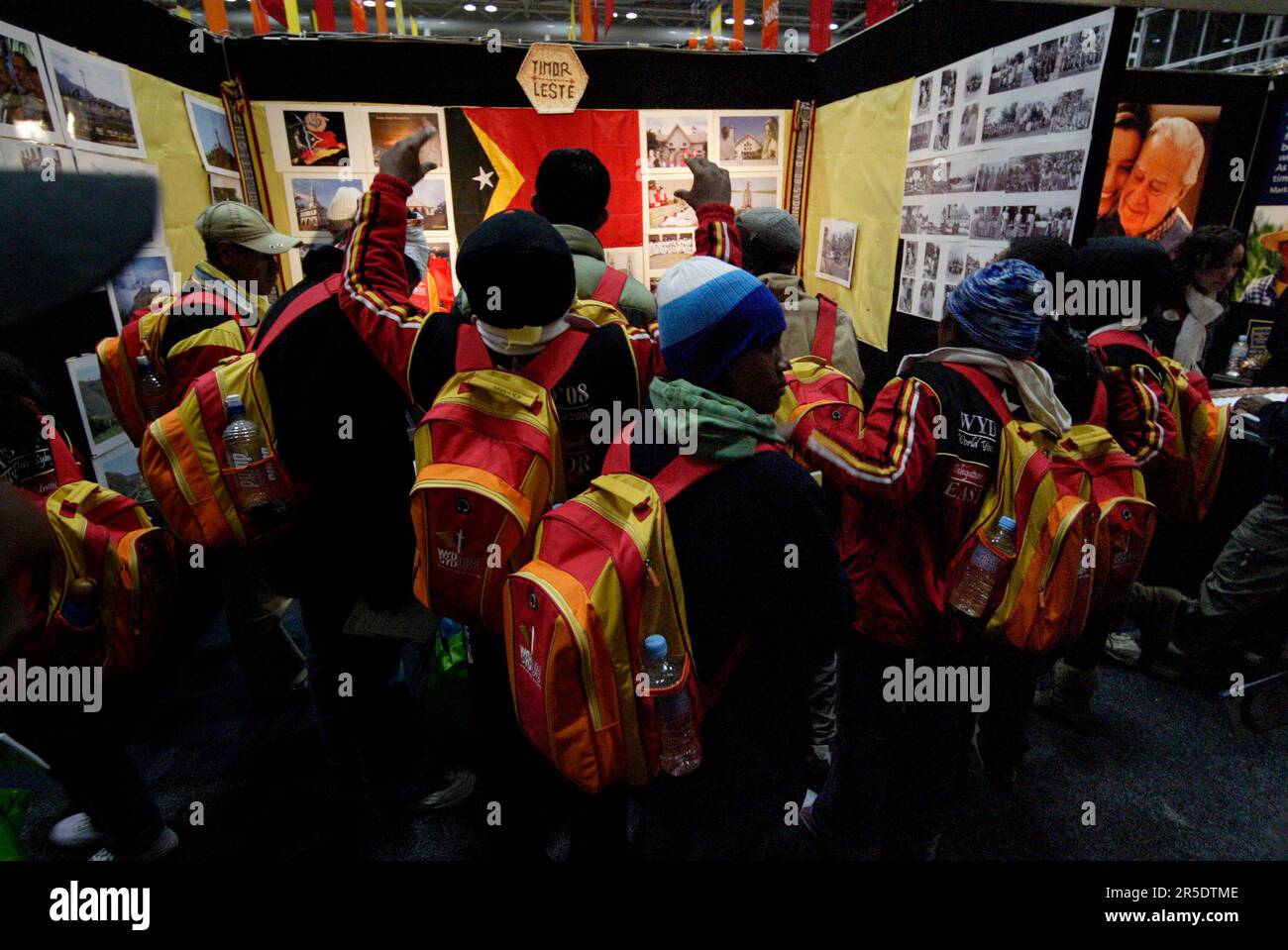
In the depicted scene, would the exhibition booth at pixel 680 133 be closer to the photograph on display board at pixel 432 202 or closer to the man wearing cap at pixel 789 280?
the photograph on display board at pixel 432 202

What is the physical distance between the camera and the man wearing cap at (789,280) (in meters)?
2.23

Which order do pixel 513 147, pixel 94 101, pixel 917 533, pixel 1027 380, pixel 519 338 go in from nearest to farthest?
pixel 519 338 → pixel 1027 380 → pixel 917 533 → pixel 94 101 → pixel 513 147

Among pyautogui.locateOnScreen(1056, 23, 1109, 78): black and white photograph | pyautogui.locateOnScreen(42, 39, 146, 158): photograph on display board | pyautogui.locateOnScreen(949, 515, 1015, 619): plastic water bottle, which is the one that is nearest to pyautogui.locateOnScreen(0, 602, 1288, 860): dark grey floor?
pyautogui.locateOnScreen(949, 515, 1015, 619): plastic water bottle

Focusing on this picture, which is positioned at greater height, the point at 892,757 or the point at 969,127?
the point at 969,127

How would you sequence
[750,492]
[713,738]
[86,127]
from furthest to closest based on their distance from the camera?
[86,127], [713,738], [750,492]

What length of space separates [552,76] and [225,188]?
2129 mm

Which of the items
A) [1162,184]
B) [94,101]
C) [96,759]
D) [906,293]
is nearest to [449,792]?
[96,759]

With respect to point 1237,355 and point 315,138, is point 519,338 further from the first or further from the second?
point 1237,355

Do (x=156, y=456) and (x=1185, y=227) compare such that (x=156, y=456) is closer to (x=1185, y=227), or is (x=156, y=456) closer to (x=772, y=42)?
(x=772, y=42)

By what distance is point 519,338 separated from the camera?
56.2 inches

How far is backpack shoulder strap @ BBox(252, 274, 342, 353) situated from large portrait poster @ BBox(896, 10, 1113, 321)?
269cm
